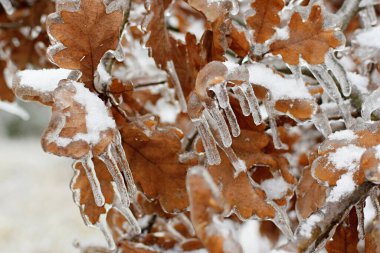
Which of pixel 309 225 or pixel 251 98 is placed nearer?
pixel 309 225

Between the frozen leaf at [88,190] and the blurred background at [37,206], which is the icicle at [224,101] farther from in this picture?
the blurred background at [37,206]

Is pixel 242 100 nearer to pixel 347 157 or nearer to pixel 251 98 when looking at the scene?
pixel 251 98

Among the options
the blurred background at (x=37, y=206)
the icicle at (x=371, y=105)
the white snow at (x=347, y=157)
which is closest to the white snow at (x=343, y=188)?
the white snow at (x=347, y=157)

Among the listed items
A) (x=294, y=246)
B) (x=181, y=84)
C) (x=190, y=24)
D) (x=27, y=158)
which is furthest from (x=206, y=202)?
(x=27, y=158)

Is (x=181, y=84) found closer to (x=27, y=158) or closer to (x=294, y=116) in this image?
(x=294, y=116)

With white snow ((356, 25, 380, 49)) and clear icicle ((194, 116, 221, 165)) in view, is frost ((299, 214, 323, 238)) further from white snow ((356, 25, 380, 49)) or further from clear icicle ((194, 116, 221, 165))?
white snow ((356, 25, 380, 49))

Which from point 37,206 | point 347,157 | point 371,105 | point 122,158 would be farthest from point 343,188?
point 37,206
